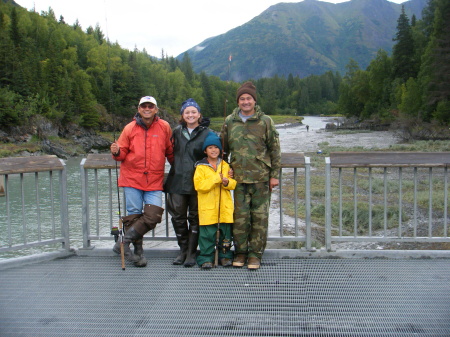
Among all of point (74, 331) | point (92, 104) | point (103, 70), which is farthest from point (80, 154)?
point (74, 331)

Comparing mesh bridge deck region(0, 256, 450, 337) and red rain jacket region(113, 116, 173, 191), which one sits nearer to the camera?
mesh bridge deck region(0, 256, 450, 337)

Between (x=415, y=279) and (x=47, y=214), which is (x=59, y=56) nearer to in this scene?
(x=47, y=214)

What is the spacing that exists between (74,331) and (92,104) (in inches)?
2841

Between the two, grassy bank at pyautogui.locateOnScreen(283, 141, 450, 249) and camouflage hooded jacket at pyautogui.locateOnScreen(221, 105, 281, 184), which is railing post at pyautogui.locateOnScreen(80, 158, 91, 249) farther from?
grassy bank at pyautogui.locateOnScreen(283, 141, 450, 249)

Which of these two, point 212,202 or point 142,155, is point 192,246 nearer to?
point 212,202

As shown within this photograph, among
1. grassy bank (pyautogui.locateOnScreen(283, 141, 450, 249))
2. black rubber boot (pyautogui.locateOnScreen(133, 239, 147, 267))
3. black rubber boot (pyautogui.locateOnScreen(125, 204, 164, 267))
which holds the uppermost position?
black rubber boot (pyautogui.locateOnScreen(125, 204, 164, 267))

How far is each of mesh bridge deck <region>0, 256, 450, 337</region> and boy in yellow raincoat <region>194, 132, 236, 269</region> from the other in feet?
0.73

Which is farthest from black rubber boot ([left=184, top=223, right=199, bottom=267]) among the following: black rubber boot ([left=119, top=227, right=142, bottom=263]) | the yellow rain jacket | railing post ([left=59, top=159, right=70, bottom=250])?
railing post ([left=59, top=159, right=70, bottom=250])

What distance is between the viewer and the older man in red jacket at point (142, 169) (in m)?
4.66

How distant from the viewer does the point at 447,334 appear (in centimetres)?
304

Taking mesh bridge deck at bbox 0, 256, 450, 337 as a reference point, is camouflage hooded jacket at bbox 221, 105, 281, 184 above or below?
above

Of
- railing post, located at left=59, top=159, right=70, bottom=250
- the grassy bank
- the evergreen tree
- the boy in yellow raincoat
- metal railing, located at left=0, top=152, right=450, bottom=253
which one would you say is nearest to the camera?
the boy in yellow raincoat

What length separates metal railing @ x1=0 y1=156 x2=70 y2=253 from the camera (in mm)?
4724

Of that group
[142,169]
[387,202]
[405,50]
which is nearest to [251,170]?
[142,169]
